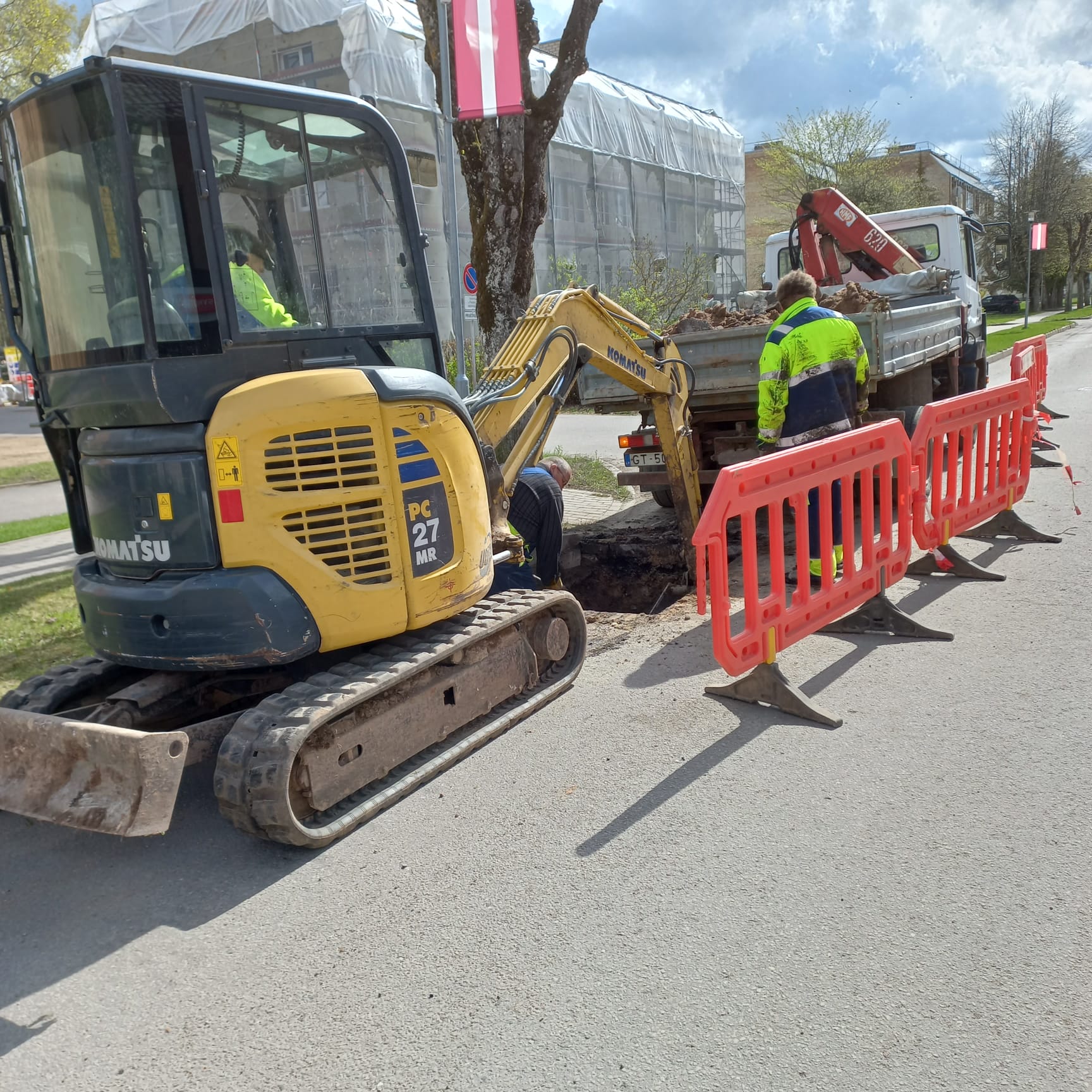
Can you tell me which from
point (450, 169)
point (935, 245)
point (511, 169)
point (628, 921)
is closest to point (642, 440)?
point (450, 169)

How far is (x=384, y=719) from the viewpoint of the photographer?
4.18m

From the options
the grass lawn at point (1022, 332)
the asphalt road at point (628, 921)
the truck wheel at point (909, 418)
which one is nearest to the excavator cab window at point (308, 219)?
the asphalt road at point (628, 921)

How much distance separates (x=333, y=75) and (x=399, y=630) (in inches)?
896

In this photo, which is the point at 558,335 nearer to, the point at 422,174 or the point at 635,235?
the point at 422,174

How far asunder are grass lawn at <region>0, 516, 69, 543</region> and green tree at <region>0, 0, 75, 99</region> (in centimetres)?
1247

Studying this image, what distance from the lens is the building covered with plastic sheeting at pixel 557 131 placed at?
22031mm

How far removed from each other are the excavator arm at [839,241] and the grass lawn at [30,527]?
8429 millimetres

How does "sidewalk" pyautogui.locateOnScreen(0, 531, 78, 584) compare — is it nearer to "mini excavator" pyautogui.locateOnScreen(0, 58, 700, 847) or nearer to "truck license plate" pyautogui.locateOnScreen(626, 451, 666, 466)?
"mini excavator" pyautogui.locateOnScreen(0, 58, 700, 847)

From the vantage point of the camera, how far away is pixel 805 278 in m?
6.76

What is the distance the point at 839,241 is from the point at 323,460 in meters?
8.30

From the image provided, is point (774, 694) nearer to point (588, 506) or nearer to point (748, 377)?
point (748, 377)

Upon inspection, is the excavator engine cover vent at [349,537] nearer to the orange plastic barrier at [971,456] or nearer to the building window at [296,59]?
the orange plastic barrier at [971,456]

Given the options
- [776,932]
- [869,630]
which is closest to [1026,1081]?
[776,932]

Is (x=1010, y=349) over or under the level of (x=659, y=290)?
under
